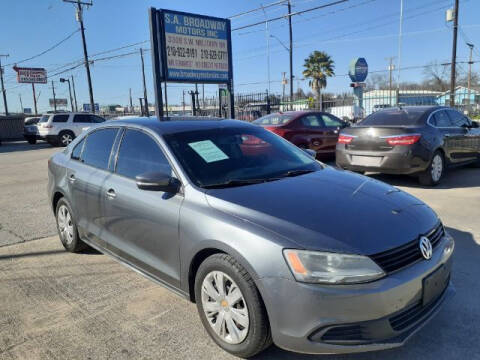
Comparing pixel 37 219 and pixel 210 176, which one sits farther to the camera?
pixel 37 219

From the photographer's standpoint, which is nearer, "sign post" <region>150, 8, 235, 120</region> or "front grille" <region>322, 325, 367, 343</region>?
"front grille" <region>322, 325, 367, 343</region>

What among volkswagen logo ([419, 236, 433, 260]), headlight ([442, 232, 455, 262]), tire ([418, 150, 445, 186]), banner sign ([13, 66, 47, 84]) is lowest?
tire ([418, 150, 445, 186])

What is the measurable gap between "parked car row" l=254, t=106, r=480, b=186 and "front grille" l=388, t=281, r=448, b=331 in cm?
497

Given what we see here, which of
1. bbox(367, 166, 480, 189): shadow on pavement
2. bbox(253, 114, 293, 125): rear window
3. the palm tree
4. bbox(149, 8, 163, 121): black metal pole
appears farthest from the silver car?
the palm tree

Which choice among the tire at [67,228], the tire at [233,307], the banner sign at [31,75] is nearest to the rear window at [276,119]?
the tire at [67,228]

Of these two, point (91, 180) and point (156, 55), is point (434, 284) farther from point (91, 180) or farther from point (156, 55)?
point (156, 55)

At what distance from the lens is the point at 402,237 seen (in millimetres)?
2430

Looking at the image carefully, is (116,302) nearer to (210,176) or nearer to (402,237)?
(210,176)

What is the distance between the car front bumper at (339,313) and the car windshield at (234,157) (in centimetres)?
105

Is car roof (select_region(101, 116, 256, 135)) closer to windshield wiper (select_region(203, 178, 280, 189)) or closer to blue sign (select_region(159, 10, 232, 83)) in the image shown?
windshield wiper (select_region(203, 178, 280, 189))

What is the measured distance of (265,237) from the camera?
91.2 inches

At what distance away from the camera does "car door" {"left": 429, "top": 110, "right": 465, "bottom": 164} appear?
7.48m

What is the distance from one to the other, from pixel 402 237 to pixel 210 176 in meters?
1.44

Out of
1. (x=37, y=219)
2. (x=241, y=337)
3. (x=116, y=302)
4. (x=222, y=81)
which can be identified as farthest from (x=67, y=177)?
(x=222, y=81)
